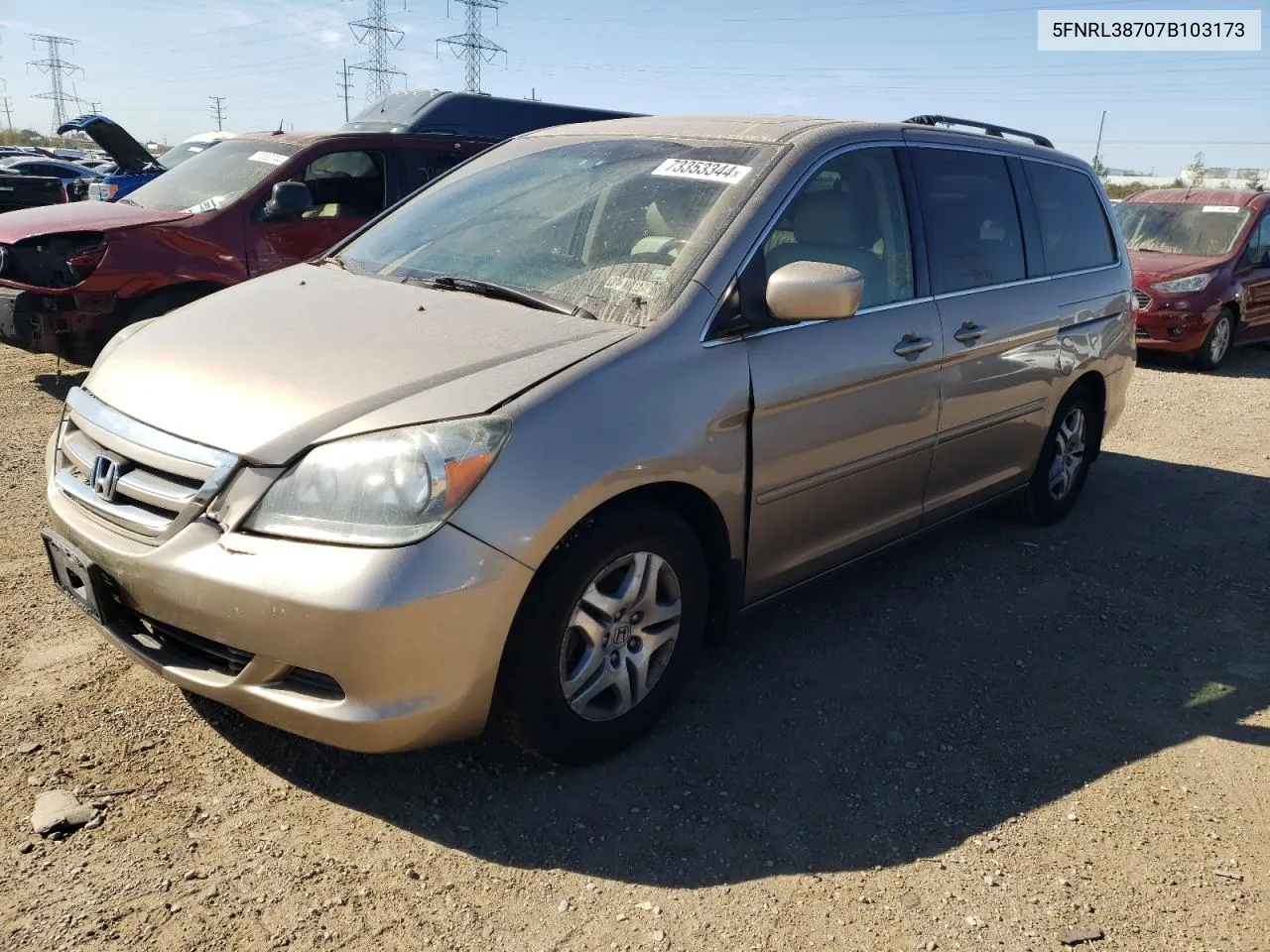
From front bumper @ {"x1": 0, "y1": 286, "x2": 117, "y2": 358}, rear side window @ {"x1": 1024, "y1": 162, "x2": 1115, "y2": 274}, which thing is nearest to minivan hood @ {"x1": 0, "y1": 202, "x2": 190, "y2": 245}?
front bumper @ {"x1": 0, "y1": 286, "x2": 117, "y2": 358}

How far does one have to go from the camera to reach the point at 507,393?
2516 mm

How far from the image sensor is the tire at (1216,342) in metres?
10.1

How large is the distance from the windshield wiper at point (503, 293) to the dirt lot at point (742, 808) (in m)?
1.32

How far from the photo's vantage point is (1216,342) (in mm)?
10234

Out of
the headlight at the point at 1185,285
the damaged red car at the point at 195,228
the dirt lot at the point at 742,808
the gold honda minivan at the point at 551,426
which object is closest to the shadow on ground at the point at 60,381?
the damaged red car at the point at 195,228

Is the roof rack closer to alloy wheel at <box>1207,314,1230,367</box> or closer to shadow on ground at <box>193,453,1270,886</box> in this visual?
shadow on ground at <box>193,453,1270,886</box>

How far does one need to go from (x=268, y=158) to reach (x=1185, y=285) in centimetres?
853

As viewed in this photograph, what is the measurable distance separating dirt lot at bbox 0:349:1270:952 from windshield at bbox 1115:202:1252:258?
804 centimetres

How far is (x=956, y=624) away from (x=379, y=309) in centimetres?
253

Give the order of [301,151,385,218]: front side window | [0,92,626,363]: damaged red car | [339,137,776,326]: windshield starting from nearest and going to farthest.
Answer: [339,137,776,326]: windshield, [0,92,626,363]: damaged red car, [301,151,385,218]: front side window

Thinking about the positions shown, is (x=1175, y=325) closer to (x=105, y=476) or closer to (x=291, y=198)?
(x=291, y=198)

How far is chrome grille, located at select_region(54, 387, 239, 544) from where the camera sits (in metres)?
2.44

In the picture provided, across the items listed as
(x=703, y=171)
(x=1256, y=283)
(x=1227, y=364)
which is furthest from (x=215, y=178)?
(x=1227, y=364)

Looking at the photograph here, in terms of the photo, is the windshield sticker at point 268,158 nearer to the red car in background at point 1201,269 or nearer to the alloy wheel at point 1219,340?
the red car in background at point 1201,269
